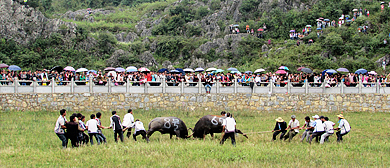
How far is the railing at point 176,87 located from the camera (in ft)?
82.7

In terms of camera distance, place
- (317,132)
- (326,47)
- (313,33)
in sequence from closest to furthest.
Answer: (317,132) → (326,47) → (313,33)

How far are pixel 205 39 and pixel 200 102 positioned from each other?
122ft

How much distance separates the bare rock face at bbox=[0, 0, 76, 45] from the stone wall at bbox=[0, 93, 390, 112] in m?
29.4

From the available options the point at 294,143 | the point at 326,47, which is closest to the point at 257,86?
the point at 294,143

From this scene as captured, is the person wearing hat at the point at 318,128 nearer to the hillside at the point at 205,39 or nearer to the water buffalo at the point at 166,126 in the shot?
the water buffalo at the point at 166,126

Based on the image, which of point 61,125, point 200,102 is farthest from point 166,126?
point 200,102

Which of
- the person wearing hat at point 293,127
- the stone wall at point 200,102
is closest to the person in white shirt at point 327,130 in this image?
the person wearing hat at point 293,127

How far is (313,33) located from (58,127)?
48.9 m

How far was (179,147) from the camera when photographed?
1447 centimetres

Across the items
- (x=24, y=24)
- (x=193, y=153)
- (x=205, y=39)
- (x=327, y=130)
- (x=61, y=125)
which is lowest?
(x=193, y=153)

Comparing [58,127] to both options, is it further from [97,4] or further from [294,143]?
[97,4]

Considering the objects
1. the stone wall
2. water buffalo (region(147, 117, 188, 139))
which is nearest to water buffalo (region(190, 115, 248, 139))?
water buffalo (region(147, 117, 188, 139))

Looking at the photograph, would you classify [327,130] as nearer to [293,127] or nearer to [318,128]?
[318,128]

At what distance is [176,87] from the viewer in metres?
27.0
